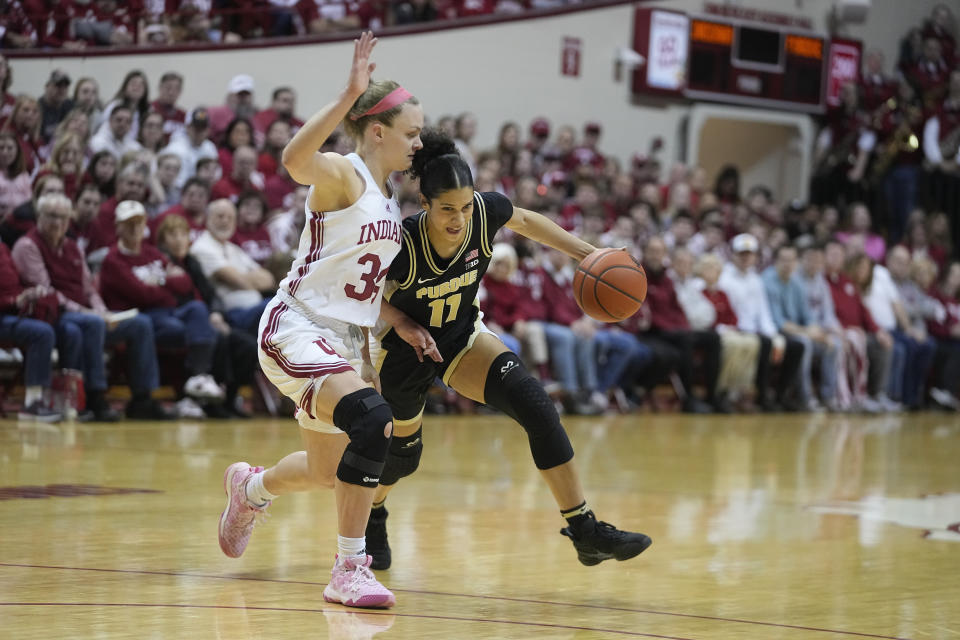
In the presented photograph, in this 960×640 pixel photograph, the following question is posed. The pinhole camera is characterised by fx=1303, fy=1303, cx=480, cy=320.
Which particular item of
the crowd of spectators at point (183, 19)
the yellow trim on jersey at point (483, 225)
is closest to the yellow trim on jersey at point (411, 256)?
the yellow trim on jersey at point (483, 225)

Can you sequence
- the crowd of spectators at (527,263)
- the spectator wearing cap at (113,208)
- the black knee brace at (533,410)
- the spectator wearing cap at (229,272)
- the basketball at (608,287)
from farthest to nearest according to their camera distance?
the spectator wearing cap at (229,272) → the spectator wearing cap at (113,208) → the crowd of spectators at (527,263) → the basketball at (608,287) → the black knee brace at (533,410)

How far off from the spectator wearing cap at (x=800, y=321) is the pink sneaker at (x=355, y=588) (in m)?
10.2

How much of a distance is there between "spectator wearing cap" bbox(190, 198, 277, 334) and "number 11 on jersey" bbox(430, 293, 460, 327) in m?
5.50

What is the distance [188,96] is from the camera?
1240 cm

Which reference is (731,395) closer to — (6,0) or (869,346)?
(869,346)

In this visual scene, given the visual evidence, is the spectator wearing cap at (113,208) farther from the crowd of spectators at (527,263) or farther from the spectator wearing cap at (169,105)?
the spectator wearing cap at (169,105)

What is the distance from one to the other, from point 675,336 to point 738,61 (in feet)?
21.2

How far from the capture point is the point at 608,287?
4.36 metres

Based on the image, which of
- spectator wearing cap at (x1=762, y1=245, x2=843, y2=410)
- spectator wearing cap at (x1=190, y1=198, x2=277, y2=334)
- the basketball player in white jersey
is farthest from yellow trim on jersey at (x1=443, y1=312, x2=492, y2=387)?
spectator wearing cap at (x1=762, y1=245, x2=843, y2=410)

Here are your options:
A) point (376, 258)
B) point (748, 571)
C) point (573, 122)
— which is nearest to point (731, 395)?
point (573, 122)

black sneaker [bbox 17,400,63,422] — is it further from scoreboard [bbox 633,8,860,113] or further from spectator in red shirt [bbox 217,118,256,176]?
scoreboard [bbox 633,8,860,113]

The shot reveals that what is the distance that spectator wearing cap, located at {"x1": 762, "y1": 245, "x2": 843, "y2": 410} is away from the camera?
1334cm

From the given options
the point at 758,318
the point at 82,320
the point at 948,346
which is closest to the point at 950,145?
Answer: the point at 948,346

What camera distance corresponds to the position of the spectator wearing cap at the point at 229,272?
9617 millimetres
